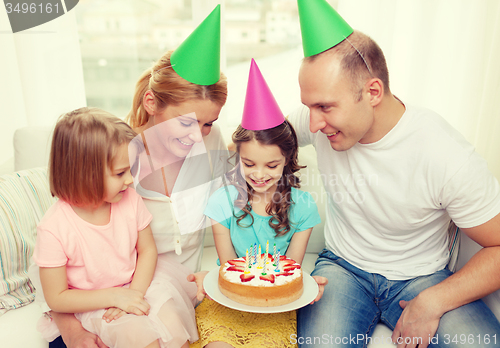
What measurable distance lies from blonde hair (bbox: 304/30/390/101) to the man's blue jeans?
67 centimetres

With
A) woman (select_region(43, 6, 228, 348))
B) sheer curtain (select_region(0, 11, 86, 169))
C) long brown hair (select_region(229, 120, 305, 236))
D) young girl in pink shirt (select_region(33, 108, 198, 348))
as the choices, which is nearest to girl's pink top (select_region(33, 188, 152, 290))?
young girl in pink shirt (select_region(33, 108, 198, 348))

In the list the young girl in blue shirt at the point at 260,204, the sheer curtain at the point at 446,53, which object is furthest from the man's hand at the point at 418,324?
the sheer curtain at the point at 446,53

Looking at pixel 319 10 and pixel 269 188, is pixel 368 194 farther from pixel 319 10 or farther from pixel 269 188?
pixel 319 10

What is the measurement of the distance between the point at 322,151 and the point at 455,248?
63 cm

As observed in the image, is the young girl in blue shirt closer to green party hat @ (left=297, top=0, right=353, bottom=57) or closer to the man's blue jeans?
the man's blue jeans

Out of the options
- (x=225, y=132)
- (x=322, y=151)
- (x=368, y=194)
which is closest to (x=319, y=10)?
(x=322, y=151)

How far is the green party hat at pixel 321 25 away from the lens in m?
1.17

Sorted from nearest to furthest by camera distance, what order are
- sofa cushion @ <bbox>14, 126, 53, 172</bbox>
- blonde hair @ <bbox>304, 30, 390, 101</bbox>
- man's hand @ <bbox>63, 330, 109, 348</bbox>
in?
man's hand @ <bbox>63, 330, 109, 348</bbox>
blonde hair @ <bbox>304, 30, 390, 101</bbox>
sofa cushion @ <bbox>14, 126, 53, 172</bbox>

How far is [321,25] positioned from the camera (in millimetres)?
1179

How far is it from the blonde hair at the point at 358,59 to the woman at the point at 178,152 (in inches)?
14.0

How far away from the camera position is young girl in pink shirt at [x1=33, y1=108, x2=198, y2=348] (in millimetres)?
1090

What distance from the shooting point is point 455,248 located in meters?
1.46

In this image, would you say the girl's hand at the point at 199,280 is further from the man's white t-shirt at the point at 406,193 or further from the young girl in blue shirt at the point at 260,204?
the man's white t-shirt at the point at 406,193

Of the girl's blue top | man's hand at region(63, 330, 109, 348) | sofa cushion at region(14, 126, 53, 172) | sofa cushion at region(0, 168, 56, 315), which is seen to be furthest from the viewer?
sofa cushion at region(14, 126, 53, 172)
